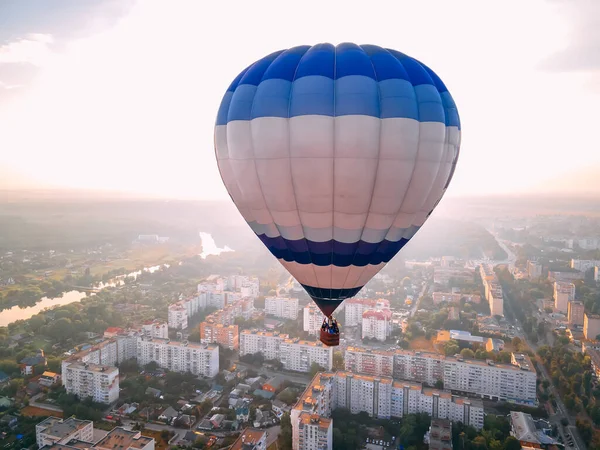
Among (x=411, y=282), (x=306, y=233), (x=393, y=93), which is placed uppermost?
(x=393, y=93)

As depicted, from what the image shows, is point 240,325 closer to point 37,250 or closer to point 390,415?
point 390,415

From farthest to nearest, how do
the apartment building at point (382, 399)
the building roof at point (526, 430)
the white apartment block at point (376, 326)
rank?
the white apartment block at point (376, 326)
the apartment building at point (382, 399)
the building roof at point (526, 430)

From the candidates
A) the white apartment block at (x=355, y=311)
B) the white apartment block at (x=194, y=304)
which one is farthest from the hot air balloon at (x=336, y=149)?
the white apartment block at (x=194, y=304)

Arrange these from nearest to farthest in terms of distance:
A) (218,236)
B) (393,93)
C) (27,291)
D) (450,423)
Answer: (393,93) < (450,423) < (27,291) < (218,236)

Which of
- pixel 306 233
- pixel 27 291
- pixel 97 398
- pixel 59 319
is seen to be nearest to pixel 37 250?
pixel 27 291

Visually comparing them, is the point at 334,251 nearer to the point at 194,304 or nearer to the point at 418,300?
the point at 194,304

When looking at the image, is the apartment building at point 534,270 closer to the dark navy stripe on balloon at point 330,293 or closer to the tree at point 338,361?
the tree at point 338,361
